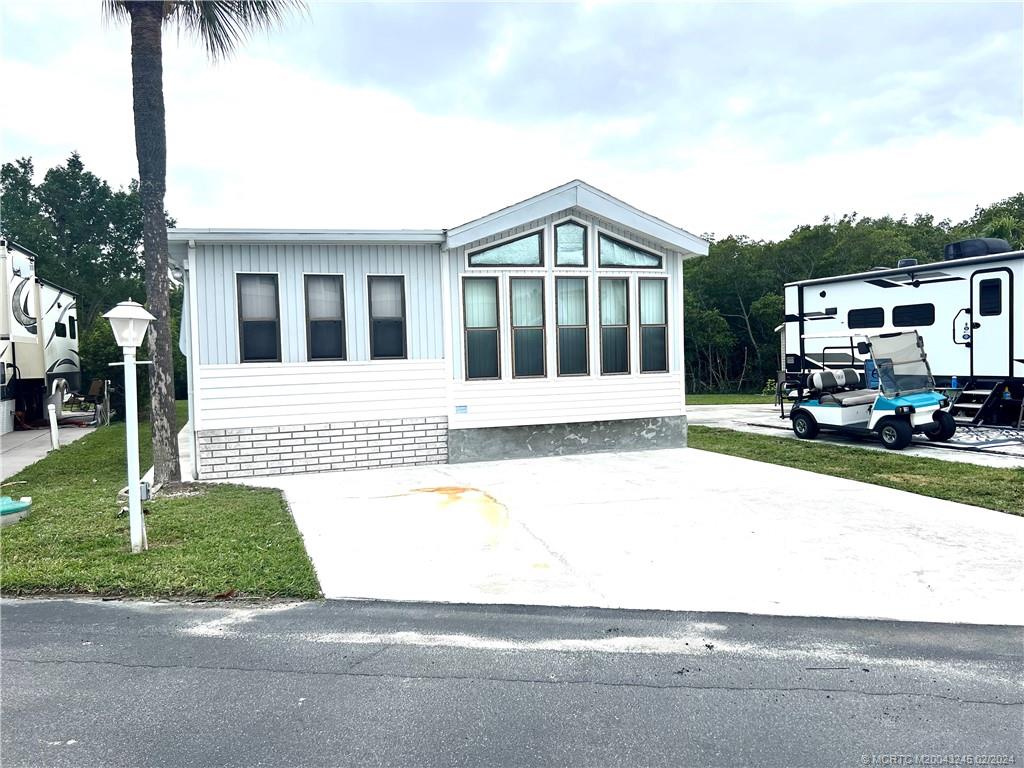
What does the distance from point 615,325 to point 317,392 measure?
15.3 ft

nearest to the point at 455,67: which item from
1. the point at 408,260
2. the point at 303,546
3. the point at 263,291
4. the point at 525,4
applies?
the point at 525,4

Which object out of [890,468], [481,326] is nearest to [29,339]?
[481,326]

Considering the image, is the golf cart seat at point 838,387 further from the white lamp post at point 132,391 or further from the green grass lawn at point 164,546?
the white lamp post at point 132,391

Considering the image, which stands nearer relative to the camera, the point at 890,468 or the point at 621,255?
the point at 890,468

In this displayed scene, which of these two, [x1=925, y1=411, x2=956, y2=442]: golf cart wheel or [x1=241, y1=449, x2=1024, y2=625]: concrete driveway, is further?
[x1=925, y1=411, x2=956, y2=442]: golf cart wheel

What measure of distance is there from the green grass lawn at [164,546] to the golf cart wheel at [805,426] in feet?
29.8

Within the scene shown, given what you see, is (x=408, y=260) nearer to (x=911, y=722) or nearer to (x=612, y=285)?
(x=612, y=285)

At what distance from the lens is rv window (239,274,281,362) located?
9609mm

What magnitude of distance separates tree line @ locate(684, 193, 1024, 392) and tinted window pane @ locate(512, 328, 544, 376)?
20.1 metres

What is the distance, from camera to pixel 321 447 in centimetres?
1004

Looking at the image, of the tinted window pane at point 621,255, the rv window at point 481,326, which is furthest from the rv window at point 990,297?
the rv window at point 481,326

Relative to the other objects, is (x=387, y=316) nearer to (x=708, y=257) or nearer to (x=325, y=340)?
(x=325, y=340)

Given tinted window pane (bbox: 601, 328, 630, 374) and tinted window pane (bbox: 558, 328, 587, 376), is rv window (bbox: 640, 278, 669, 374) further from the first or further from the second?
tinted window pane (bbox: 558, 328, 587, 376)

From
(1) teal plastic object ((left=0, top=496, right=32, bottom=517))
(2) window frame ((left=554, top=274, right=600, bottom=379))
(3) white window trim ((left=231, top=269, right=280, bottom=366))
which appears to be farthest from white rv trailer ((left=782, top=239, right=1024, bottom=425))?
(1) teal plastic object ((left=0, top=496, right=32, bottom=517))
